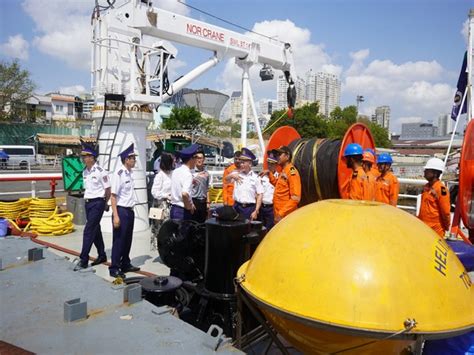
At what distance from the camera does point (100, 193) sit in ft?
16.8

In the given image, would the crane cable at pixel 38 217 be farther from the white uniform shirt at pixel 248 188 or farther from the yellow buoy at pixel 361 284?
the yellow buoy at pixel 361 284

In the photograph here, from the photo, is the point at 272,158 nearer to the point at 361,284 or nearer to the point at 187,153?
the point at 187,153

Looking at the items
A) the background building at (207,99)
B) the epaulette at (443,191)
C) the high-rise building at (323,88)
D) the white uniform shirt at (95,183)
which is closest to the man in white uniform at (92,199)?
the white uniform shirt at (95,183)

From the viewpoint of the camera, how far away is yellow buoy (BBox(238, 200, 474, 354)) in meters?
1.85

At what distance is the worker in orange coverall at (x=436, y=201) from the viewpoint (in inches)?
173

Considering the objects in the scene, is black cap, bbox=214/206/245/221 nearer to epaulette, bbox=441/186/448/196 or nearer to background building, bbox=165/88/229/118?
epaulette, bbox=441/186/448/196

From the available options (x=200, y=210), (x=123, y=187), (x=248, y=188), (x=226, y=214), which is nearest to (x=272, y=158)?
(x=248, y=188)

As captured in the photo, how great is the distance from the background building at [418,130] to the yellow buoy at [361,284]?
157 m

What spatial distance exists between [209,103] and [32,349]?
2996 cm

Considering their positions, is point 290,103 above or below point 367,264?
above

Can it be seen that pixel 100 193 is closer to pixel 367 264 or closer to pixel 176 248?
pixel 176 248

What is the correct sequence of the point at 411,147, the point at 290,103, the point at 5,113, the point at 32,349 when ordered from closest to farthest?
the point at 32,349 → the point at 290,103 → the point at 5,113 → the point at 411,147

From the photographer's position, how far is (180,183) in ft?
16.0

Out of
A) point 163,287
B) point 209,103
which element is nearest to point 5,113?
point 209,103
